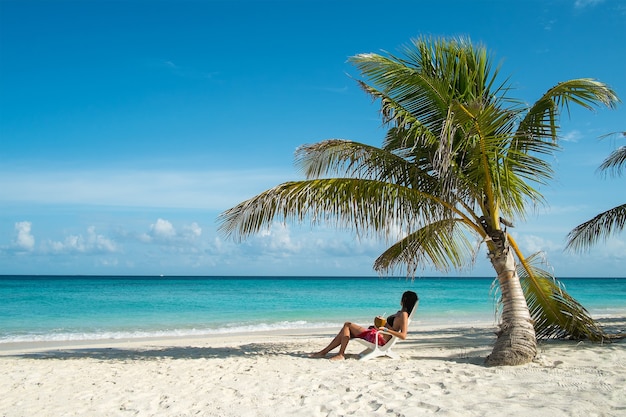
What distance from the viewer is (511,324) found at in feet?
22.0

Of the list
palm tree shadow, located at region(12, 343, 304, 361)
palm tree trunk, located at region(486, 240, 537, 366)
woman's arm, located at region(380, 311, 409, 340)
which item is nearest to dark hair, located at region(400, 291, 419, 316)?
woman's arm, located at region(380, 311, 409, 340)

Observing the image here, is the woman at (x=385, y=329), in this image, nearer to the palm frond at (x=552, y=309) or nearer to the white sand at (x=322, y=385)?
the white sand at (x=322, y=385)

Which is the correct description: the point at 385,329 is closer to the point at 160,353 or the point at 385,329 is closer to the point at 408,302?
the point at 408,302

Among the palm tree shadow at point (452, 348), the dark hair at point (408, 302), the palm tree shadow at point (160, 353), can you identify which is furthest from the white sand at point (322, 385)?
the dark hair at point (408, 302)

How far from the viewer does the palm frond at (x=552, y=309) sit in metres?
7.87

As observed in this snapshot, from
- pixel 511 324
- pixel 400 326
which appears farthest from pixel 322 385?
pixel 511 324

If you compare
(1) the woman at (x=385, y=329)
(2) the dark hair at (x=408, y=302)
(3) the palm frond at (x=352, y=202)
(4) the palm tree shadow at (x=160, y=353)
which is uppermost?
(3) the palm frond at (x=352, y=202)

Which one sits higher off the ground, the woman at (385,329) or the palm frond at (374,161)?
the palm frond at (374,161)

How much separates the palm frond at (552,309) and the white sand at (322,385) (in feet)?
0.90

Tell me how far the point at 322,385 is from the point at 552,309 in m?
4.19

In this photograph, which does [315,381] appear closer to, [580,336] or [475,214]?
[475,214]

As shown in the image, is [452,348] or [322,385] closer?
[322,385]

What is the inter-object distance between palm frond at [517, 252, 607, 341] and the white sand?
275 mm

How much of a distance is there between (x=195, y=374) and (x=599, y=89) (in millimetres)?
6110
